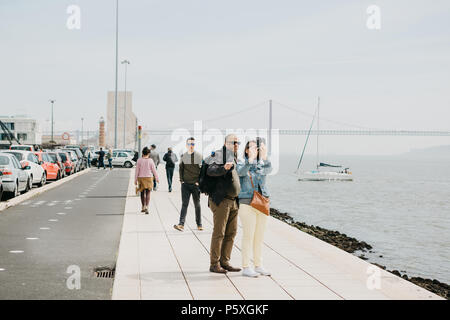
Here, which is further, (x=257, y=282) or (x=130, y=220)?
(x=130, y=220)

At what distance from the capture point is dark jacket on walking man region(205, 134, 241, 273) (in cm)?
743

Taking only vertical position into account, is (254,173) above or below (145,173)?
above

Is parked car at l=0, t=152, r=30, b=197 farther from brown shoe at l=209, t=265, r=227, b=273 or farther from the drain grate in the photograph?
brown shoe at l=209, t=265, r=227, b=273

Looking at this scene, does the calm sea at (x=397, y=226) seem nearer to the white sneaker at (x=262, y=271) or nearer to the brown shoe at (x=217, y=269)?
the white sneaker at (x=262, y=271)

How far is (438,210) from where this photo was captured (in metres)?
40.1

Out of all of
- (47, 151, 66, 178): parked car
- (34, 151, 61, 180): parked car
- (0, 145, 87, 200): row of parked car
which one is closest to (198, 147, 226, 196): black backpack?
(0, 145, 87, 200): row of parked car

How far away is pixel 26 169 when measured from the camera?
67.9 feet

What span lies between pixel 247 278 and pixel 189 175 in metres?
5.13

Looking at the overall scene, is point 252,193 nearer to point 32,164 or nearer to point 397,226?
point 32,164

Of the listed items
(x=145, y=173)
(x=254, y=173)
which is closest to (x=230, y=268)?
(x=254, y=173)
